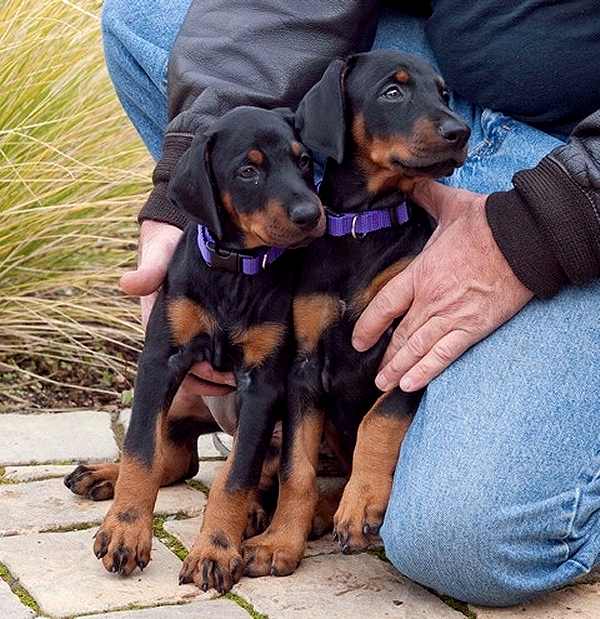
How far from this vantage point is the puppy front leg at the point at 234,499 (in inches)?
111

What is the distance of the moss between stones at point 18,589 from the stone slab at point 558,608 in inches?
36.5

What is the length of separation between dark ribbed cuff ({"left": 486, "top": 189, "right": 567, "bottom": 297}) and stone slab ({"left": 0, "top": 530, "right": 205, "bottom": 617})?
0.96 m

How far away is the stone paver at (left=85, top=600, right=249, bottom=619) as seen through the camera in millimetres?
2645

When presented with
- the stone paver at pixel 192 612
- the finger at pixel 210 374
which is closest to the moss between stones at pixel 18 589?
the stone paver at pixel 192 612

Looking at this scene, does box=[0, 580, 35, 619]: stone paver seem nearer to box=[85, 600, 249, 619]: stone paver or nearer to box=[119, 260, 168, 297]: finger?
box=[85, 600, 249, 619]: stone paver

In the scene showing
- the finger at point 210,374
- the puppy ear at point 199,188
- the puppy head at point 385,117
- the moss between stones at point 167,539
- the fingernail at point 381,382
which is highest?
the puppy head at point 385,117

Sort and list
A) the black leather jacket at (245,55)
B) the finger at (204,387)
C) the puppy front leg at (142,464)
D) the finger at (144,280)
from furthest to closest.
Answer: the black leather jacket at (245,55)
the finger at (204,387)
the finger at (144,280)
the puppy front leg at (142,464)

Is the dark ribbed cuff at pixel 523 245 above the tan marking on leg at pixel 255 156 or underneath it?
underneath

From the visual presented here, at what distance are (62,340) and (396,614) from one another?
235cm

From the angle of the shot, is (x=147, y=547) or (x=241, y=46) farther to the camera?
(x=241, y=46)

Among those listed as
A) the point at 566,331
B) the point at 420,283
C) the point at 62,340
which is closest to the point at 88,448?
the point at 62,340

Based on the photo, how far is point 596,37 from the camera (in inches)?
121

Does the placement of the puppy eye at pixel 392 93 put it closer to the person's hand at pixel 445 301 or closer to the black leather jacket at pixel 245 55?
the person's hand at pixel 445 301

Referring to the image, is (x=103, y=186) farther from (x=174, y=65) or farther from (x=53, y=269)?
(x=174, y=65)
